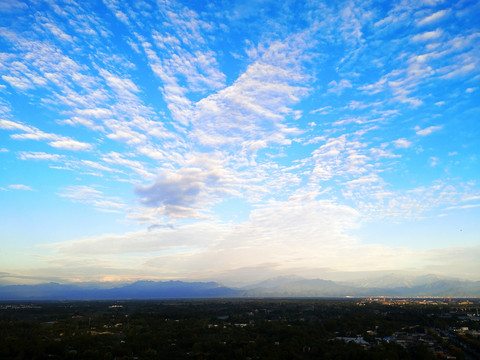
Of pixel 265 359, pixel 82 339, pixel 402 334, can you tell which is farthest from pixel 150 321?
pixel 402 334

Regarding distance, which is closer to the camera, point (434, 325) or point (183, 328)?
point (183, 328)

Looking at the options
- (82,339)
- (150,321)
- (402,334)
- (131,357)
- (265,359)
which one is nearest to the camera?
(265,359)

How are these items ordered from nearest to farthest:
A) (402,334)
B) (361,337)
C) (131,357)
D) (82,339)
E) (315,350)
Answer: (131,357) < (315,350) < (82,339) < (361,337) < (402,334)

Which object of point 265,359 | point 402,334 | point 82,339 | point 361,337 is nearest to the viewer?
point 265,359

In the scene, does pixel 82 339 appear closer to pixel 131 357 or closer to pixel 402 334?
pixel 131 357

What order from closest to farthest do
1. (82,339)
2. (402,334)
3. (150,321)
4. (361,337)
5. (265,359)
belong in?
(265,359)
(82,339)
(361,337)
(402,334)
(150,321)

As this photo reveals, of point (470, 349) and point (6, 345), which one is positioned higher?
point (6, 345)

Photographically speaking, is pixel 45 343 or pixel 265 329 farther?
pixel 265 329

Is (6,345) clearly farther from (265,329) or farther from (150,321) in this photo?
(265,329)

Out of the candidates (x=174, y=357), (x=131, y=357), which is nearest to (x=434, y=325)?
(x=174, y=357)
